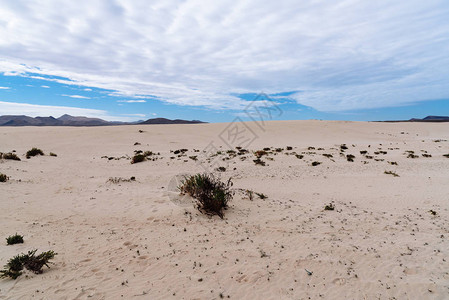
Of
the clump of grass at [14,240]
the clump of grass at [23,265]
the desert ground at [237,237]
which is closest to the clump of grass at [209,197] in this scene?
the desert ground at [237,237]

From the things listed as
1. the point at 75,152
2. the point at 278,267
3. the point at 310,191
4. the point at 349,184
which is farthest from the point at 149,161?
the point at 278,267

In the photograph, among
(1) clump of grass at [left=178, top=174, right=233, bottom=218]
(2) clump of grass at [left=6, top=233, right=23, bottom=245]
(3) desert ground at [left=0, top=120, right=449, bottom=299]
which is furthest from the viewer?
(1) clump of grass at [left=178, top=174, right=233, bottom=218]

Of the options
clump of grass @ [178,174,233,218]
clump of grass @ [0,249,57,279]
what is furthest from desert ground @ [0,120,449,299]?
clump of grass @ [178,174,233,218]

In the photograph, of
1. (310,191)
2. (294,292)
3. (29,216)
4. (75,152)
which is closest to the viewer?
(294,292)

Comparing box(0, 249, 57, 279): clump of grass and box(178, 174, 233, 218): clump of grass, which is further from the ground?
box(178, 174, 233, 218): clump of grass

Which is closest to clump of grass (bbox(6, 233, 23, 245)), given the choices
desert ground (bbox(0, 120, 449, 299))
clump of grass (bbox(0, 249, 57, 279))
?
desert ground (bbox(0, 120, 449, 299))

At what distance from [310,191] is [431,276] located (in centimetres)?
516

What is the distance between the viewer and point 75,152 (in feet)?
62.1

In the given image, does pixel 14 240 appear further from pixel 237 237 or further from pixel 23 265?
pixel 237 237

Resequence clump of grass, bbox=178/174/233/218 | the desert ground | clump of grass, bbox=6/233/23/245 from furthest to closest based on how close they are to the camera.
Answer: clump of grass, bbox=178/174/233/218 < clump of grass, bbox=6/233/23/245 < the desert ground

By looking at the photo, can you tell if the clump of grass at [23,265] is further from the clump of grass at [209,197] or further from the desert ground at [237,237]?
the clump of grass at [209,197]

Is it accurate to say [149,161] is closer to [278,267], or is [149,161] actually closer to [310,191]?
[310,191]

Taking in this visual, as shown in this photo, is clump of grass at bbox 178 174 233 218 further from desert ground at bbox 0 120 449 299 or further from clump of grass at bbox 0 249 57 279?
clump of grass at bbox 0 249 57 279

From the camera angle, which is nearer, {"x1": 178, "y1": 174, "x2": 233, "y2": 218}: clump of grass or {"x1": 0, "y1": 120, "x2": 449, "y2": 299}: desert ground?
{"x1": 0, "y1": 120, "x2": 449, "y2": 299}: desert ground
